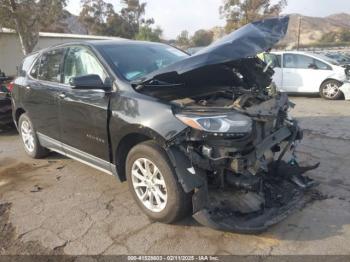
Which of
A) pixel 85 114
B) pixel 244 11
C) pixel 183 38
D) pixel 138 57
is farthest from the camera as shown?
pixel 183 38

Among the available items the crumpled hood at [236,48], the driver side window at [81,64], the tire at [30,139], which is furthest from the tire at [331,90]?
the driver side window at [81,64]

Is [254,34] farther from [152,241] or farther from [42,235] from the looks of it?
[42,235]

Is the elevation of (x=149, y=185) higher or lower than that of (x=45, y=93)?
lower

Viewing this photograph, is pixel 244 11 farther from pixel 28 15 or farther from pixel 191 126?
pixel 191 126

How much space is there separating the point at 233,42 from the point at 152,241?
2.04 meters

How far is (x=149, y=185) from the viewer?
3.77m

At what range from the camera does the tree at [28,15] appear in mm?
15914

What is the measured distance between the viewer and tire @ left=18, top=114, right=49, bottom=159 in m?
5.94

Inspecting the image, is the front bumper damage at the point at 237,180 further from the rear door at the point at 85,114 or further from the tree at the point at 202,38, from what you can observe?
the tree at the point at 202,38

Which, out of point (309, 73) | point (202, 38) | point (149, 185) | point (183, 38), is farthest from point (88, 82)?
point (202, 38)

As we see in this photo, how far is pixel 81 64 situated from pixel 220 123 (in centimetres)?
218

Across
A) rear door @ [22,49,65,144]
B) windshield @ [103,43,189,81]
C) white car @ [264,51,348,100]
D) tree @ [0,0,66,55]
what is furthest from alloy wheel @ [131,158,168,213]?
tree @ [0,0,66,55]

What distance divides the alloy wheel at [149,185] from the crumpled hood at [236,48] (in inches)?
32.9

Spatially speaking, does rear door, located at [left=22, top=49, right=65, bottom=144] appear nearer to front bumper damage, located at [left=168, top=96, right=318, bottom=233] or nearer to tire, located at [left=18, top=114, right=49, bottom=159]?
tire, located at [left=18, top=114, right=49, bottom=159]
